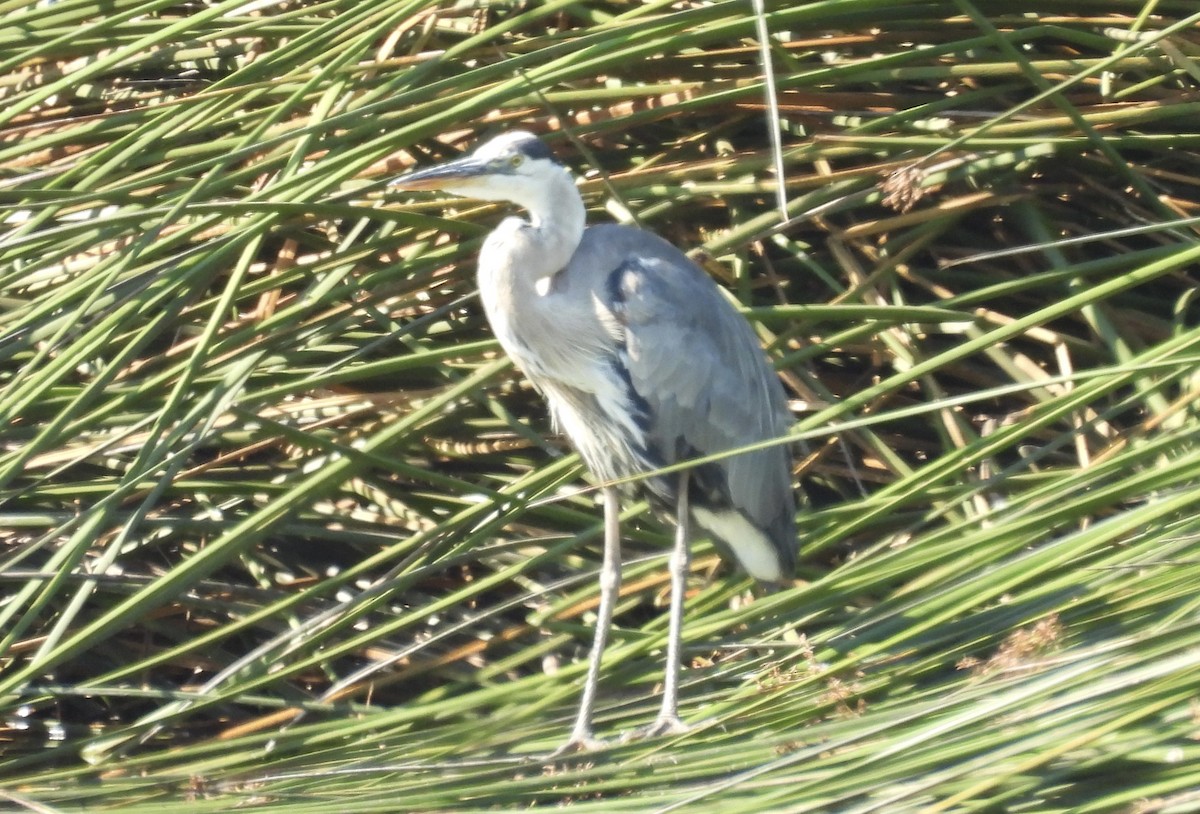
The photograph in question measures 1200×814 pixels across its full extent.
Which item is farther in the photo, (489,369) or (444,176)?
(489,369)

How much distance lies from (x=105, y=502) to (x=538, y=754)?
33.1 inches

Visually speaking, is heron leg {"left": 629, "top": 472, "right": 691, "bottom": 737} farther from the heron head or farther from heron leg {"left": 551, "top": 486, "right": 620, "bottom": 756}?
the heron head

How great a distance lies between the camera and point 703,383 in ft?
9.77

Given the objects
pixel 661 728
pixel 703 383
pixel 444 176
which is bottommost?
pixel 661 728

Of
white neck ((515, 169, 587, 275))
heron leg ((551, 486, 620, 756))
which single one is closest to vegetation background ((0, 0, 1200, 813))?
heron leg ((551, 486, 620, 756))

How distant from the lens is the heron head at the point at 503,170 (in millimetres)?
2639

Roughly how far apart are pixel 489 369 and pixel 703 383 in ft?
1.38

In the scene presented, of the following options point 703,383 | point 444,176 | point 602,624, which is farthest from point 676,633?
point 444,176

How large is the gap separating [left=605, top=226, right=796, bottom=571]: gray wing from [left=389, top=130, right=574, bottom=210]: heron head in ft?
0.88


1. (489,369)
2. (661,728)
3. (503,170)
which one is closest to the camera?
(661,728)

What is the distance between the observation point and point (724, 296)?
3004 millimetres

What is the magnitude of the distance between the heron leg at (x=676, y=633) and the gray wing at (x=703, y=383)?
7 cm

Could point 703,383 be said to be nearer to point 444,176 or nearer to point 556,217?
point 556,217

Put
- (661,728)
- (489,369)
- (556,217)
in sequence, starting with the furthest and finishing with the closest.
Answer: (489,369) < (556,217) < (661,728)
